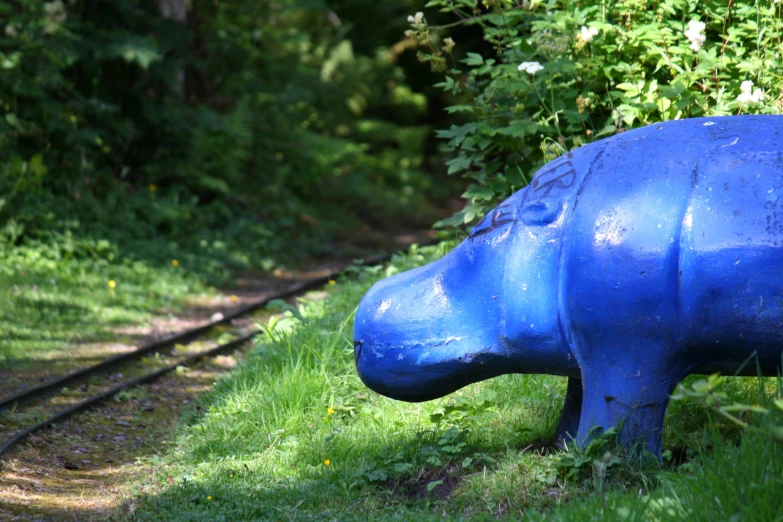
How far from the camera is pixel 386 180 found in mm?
20547

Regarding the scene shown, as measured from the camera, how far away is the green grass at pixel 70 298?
821 cm

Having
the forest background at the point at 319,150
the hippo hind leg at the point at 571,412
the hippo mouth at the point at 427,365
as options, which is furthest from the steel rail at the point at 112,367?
the hippo hind leg at the point at 571,412

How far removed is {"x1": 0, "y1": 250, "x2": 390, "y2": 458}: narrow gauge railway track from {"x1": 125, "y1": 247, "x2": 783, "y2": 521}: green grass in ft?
3.51

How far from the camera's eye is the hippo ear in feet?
11.8

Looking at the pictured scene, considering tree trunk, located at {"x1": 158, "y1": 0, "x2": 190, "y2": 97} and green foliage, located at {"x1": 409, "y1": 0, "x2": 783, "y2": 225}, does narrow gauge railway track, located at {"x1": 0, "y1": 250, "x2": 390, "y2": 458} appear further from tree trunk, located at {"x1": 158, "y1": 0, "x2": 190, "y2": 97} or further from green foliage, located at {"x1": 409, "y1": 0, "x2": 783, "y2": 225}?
tree trunk, located at {"x1": 158, "y1": 0, "x2": 190, "y2": 97}

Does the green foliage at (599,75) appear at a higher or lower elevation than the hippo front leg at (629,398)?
higher

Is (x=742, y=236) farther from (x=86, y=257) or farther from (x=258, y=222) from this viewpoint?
(x=258, y=222)

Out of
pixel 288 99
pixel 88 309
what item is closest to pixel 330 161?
pixel 288 99

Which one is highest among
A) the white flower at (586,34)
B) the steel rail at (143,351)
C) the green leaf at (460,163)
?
the white flower at (586,34)

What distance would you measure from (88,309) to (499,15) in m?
5.78

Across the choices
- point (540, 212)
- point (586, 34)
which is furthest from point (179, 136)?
point (540, 212)

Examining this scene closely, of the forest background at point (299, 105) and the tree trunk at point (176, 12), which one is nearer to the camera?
the forest background at point (299, 105)

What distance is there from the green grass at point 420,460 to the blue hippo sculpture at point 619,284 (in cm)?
30

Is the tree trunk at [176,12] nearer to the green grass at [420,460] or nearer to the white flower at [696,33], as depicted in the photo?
the green grass at [420,460]
